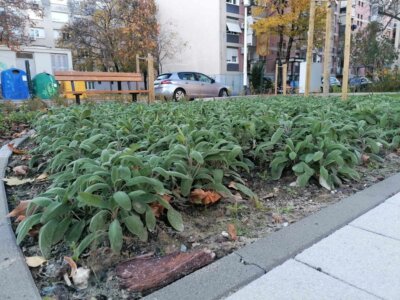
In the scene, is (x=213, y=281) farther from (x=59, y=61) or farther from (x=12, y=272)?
(x=59, y=61)

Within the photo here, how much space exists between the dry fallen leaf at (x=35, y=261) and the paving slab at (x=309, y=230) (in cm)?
103

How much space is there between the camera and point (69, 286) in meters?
1.66

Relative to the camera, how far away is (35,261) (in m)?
1.82

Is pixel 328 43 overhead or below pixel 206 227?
overhead

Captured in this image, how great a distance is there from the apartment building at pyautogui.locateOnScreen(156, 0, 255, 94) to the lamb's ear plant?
80.9 ft

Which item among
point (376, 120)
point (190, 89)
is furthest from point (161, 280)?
point (190, 89)

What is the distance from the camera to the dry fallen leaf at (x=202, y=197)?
2.38 m

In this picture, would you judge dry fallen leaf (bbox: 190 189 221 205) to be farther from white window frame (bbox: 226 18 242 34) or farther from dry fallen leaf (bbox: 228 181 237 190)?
white window frame (bbox: 226 18 242 34)

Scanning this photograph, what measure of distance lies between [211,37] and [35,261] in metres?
28.7

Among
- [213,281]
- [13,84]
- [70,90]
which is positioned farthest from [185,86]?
[213,281]

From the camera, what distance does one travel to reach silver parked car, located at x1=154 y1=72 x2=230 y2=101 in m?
16.3

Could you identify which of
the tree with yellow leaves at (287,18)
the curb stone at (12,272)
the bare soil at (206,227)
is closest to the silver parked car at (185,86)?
the tree with yellow leaves at (287,18)

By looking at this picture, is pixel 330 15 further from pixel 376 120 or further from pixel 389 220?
pixel 389 220

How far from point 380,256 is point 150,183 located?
51.7 inches
